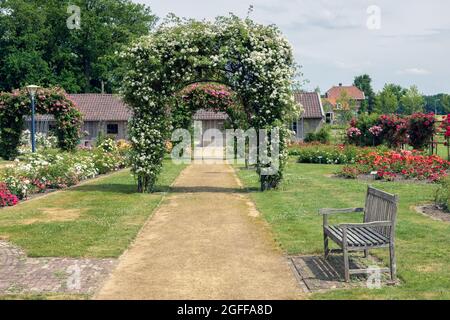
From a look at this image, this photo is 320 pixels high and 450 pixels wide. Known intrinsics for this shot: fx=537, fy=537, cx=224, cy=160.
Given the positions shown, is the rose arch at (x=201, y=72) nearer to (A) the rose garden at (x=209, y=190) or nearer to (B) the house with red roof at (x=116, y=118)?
(A) the rose garden at (x=209, y=190)

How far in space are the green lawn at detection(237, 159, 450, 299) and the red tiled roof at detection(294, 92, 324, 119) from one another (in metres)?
26.6

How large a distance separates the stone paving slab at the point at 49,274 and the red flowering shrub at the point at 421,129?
23708 millimetres

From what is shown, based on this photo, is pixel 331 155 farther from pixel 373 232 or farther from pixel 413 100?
pixel 413 100

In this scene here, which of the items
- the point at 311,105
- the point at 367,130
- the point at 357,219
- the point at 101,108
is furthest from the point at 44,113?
the point at 311,105

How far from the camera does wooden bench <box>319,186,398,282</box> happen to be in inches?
264

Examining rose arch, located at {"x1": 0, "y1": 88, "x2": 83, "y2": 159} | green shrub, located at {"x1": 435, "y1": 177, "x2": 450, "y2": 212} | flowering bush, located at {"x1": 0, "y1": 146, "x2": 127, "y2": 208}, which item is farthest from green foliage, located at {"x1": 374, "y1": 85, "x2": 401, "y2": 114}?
green shrub, located at {"x1": 435, "y1": 177, "x2": 450, "y2": 212}

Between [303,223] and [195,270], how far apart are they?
12.4 feet

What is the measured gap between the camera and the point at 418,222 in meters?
10.4

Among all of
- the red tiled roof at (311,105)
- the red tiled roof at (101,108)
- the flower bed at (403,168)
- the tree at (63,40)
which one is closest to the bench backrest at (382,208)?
the flower bed at (403,168)

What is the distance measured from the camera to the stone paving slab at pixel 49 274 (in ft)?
21.0

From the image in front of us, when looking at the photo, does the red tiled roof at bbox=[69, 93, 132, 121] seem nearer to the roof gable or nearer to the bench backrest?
the bench backrest

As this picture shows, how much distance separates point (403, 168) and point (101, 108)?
34.5 meters

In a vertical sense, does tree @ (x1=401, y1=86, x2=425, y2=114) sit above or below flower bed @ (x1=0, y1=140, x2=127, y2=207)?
above
